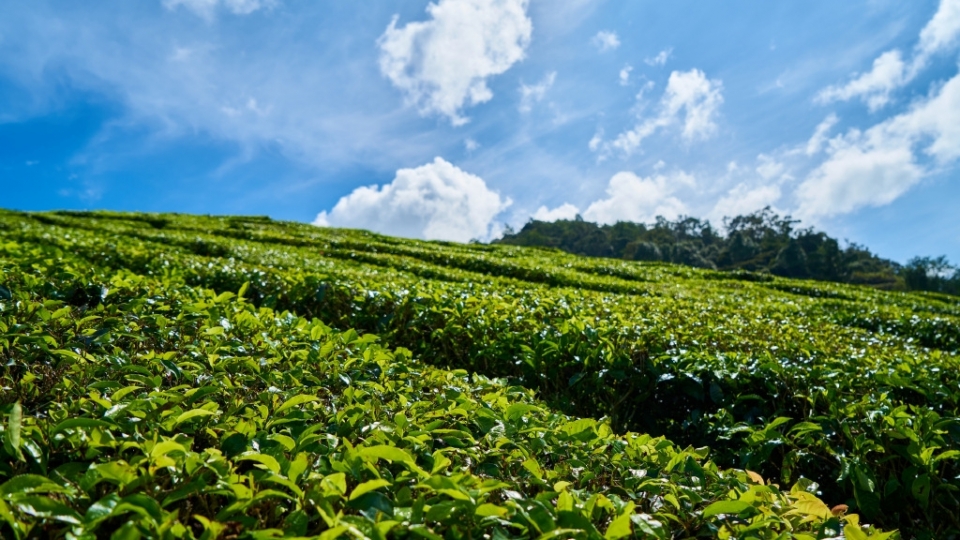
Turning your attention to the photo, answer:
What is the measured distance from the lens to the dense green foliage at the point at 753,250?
3278 inches

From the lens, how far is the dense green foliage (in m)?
83.2

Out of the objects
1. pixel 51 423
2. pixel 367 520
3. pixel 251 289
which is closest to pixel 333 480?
pixel 367 520

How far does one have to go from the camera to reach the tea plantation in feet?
5.56

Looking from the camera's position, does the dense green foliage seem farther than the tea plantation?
Yes

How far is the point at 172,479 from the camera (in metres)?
1.78

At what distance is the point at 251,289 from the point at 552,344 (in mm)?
4612

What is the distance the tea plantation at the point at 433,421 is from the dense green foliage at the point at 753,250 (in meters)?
77.3

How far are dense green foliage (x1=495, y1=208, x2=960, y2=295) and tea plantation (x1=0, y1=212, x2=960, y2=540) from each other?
77298 millimetres

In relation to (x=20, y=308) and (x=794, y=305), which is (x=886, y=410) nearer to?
(x=20, y=308)

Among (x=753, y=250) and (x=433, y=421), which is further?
(x=753, y=250)

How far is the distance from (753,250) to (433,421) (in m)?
112

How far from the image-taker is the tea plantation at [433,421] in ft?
5.56

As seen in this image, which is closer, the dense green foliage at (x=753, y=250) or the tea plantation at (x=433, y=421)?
the tea plantation at (x=433, y=421)

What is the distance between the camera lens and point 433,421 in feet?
7.79
